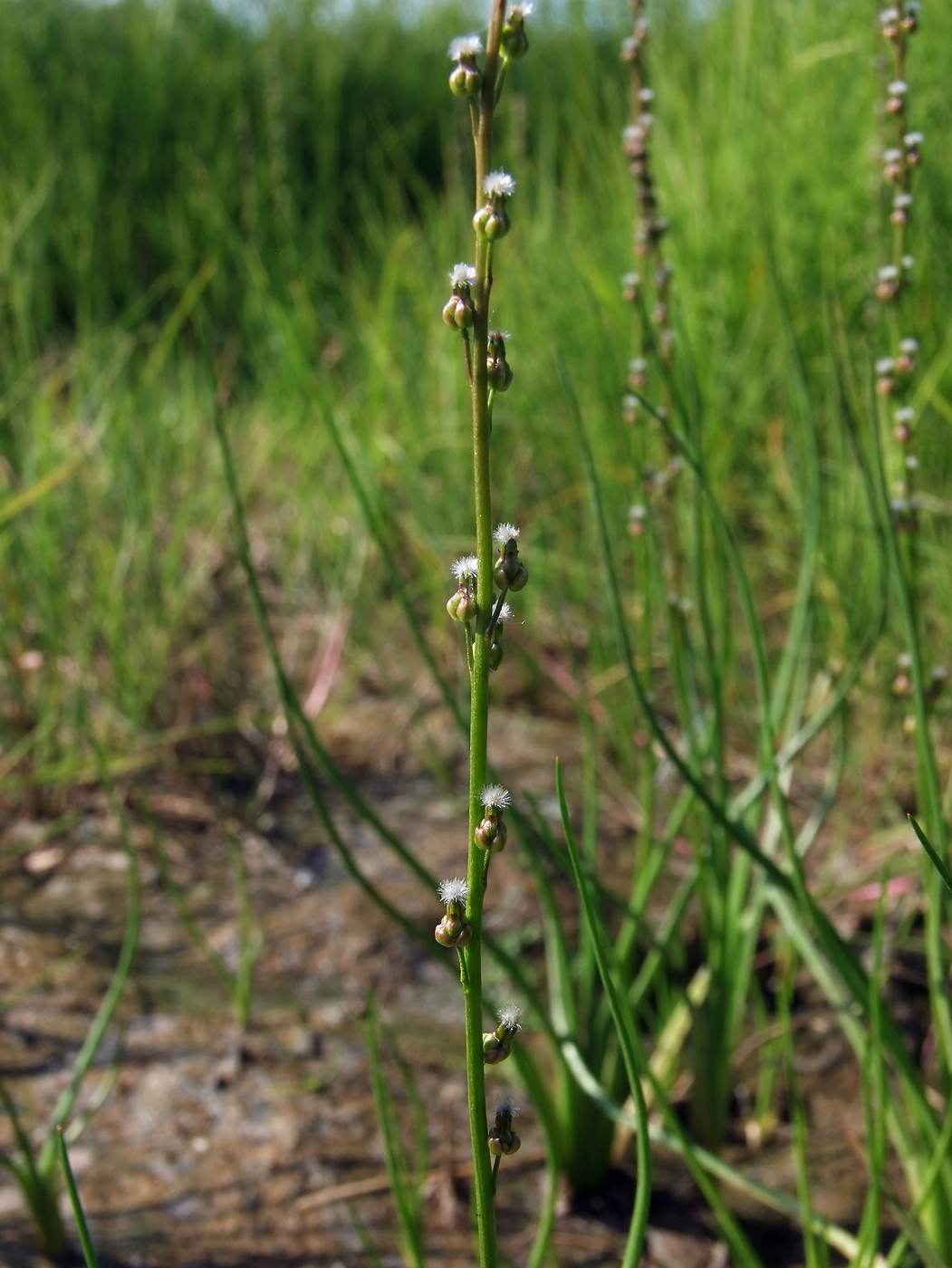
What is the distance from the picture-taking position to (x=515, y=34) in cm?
62

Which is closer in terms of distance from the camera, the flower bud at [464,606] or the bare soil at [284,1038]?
the flower bud at [464,606]

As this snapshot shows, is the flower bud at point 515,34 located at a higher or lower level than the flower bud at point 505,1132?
higher

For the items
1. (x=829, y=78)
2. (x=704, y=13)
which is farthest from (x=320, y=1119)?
(x=704, y=13)

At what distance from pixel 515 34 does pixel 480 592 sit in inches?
11.4

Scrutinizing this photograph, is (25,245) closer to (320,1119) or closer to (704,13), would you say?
(320,1119)

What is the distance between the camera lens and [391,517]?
261cm

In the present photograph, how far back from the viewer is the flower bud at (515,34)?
614 millimetres

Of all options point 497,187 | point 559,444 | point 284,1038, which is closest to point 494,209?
point 497,187

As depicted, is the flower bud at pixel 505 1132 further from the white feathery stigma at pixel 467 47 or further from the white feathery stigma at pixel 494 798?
the white feathery stigma at pixel 467 47

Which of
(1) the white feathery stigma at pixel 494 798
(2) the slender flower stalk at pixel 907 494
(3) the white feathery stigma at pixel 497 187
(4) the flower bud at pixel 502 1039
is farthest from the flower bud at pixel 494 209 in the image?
(2) the slender flower stalk at pixel 907 494

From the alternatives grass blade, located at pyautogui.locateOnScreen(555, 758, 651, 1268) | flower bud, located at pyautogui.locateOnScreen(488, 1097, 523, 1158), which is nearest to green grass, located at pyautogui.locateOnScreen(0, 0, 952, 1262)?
grass blade, located at pyautogui.locateOnScreen(555, 758, 651, 1268)

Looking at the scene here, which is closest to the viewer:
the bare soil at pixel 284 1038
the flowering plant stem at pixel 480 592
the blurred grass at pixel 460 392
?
the flowering plant stem at pixel 480 592

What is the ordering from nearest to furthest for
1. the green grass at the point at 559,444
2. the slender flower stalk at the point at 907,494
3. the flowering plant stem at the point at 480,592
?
the flowering plant stem at the point at 480,592, the slender flower stalk at the point at 907,494, the green grass at the point at 559,444

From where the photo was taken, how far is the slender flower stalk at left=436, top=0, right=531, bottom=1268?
59cm
